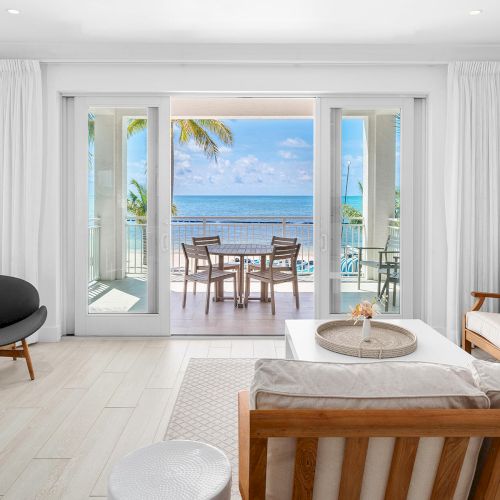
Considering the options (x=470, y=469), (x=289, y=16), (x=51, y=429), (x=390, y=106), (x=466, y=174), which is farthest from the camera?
(x=390, y=106)

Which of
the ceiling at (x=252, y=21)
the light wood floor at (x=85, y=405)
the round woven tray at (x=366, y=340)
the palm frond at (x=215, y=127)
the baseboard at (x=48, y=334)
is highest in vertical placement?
the palm frond at (x=215, y=127)

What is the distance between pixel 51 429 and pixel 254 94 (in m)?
3.31

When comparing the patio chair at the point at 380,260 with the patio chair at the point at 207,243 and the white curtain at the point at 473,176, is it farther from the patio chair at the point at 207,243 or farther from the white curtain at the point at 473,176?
the patio chair at the point at 207,243

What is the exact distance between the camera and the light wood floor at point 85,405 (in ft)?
7.47

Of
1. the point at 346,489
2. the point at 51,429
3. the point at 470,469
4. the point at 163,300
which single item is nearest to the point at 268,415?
the point at 346,489

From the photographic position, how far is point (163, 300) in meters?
4.75

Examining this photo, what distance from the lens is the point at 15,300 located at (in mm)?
3809

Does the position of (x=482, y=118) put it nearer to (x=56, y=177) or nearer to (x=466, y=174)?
(x=466, y=174)

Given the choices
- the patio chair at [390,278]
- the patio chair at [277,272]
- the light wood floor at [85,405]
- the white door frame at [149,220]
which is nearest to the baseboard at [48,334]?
the light wood floor at [85,405]

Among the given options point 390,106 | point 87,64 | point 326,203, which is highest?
point 87,64

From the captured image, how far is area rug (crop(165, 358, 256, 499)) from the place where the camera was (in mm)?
2621

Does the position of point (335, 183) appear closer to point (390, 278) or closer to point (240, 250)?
point (390, 278)

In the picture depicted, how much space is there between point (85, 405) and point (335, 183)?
293 cm

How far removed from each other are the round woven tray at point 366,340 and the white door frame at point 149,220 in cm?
211
